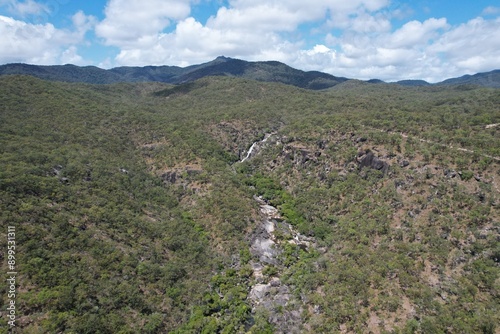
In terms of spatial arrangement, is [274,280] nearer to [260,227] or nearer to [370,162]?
[260,227]

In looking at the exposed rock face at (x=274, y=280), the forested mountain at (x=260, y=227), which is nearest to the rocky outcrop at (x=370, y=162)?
the forested mountain at (x=260, y=227)

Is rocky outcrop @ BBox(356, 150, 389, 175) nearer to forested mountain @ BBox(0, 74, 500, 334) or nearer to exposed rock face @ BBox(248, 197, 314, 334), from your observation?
forested mountain @ BBox(0, 74, 500, 334)

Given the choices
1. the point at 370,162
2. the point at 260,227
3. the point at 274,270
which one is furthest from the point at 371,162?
the point at 274,270

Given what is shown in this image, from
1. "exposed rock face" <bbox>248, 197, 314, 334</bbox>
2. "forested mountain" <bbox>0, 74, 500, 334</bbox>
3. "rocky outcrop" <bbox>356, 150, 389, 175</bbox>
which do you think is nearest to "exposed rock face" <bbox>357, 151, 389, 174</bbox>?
"rocky outcrop" <bbox>356, 150, 389, 175</bbox>

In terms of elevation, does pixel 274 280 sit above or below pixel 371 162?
below

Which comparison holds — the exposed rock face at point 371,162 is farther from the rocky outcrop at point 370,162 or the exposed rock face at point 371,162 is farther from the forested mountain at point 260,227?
the forested mountain at point 260,227

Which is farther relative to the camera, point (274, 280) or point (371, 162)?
point (371, 162)
